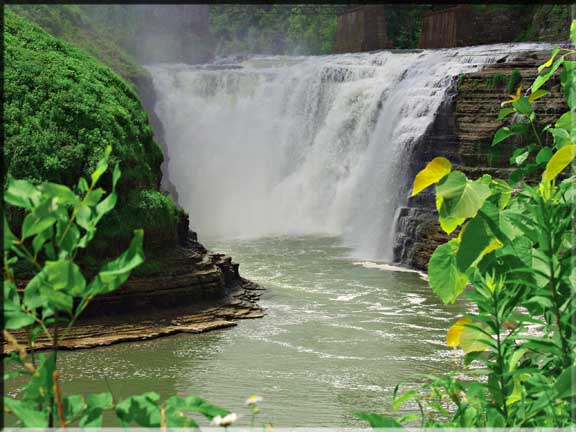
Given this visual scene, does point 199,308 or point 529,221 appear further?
point 199,308

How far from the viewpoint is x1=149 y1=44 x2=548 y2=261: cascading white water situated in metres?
16.0

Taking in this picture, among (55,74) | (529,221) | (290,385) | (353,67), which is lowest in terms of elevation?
(290,385)

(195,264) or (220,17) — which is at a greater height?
(220,17)

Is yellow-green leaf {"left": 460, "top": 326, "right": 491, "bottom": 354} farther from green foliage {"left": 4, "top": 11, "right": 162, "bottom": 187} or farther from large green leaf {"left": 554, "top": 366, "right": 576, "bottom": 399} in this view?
green foliage {"left": 4, "top": 11, "right": 162, "bottom": 187}

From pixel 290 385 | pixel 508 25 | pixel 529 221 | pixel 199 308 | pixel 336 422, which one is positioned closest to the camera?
pixel 529 221

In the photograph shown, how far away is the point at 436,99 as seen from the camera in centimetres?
1507

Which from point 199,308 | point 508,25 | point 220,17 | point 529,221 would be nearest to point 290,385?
point 199,308

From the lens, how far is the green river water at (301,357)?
6.46 metres

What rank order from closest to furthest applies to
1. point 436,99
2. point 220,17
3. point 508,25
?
point 436,99, point 508,25, point 220,17

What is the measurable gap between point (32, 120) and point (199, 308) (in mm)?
2806

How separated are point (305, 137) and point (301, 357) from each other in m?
13.4

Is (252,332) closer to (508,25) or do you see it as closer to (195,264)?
(195,264)

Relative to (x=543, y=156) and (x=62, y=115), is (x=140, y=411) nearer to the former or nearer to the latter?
(x=543, y=156)

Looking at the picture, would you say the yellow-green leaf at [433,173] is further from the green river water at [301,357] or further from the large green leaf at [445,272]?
the green river water at [301,357]
